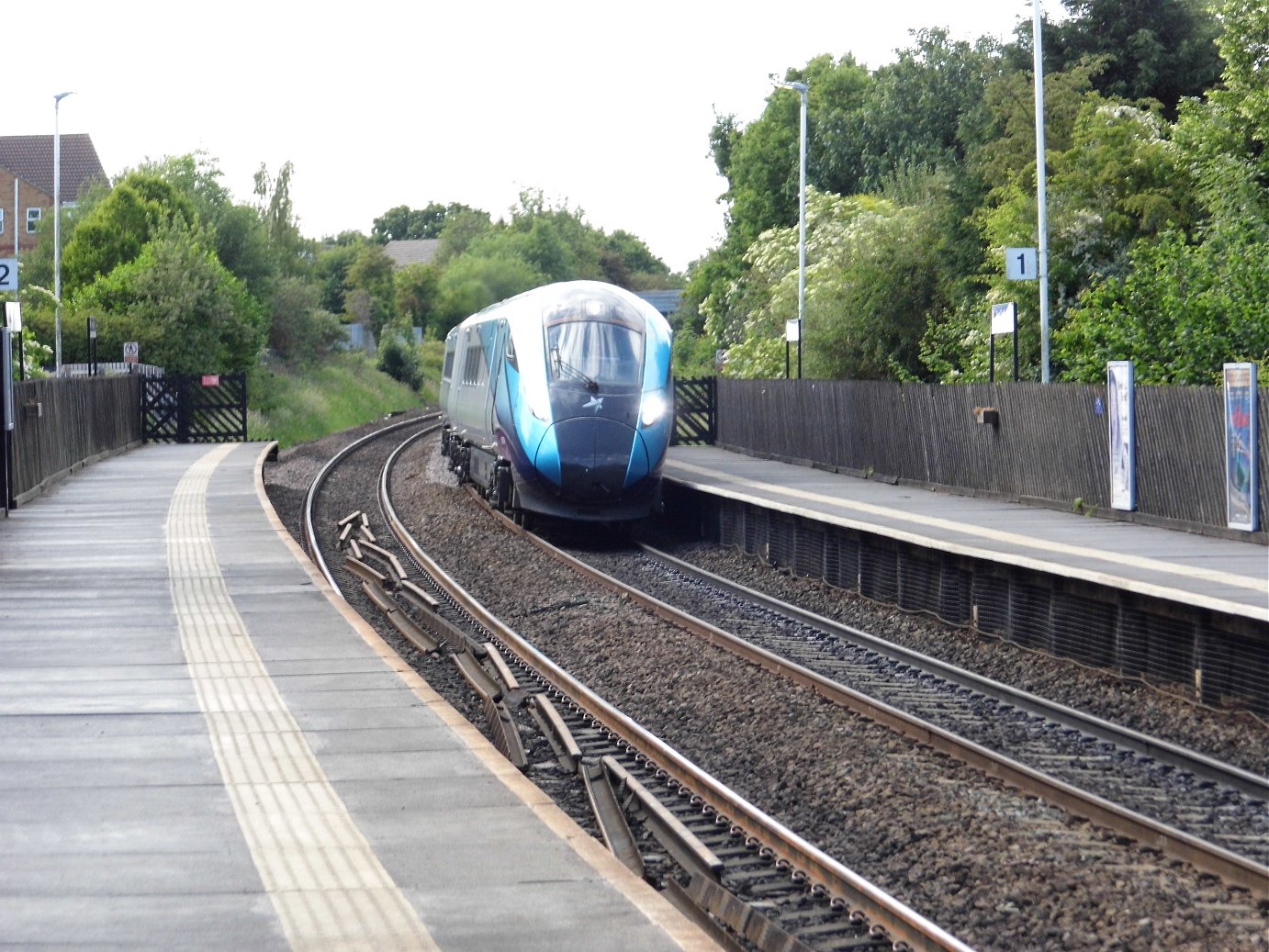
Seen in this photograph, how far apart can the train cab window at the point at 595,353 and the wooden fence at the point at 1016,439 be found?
15.9 feet

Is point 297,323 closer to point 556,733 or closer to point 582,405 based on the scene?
point 582,405

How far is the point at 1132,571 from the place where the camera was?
12.5m

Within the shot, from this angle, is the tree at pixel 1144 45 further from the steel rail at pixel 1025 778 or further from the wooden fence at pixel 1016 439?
the steel rail at pixel 1025 778

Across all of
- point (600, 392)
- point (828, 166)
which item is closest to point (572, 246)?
point (828, 166)

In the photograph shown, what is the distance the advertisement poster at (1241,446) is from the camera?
1453 cm

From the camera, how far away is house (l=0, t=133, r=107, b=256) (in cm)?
7812

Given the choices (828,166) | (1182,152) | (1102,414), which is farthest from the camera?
(828,166)

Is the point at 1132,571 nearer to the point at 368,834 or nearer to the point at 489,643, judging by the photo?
the point at 489,643

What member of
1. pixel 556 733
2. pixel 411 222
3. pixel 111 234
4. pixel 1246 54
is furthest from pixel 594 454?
pixel 411 222

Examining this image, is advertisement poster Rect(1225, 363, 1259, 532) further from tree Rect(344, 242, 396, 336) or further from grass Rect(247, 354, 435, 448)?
tree Rect(344, 242, 396, 336)

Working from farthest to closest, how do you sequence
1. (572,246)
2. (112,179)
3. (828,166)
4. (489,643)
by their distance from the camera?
(572,246)
(112,179)
(828,166)
(489,643)

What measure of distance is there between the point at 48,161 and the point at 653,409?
2824 inches

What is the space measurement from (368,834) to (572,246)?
108 m

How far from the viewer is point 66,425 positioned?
86.2 feet
